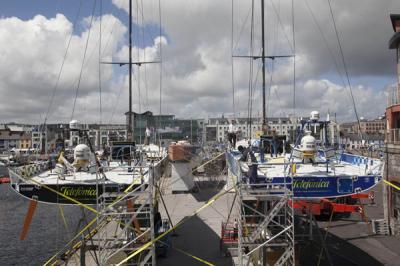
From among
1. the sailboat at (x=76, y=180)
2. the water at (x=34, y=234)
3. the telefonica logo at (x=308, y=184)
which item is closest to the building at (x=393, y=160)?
the telefonica logo at (x=308, y=184)

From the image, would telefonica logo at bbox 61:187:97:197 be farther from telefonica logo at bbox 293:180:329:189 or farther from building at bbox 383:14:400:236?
building at bbox 383:14:400:236

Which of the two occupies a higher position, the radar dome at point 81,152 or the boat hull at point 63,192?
the radar dome at point 81,152

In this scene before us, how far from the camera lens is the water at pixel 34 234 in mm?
24672

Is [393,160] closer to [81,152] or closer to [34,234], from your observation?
[81,152]

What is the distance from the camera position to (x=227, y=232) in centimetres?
2117

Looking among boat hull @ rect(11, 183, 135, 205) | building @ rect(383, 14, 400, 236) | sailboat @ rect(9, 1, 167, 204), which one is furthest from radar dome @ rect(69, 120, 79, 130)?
building @ rect(383, 14, 400, 236)

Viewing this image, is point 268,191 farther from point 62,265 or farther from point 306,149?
point 62,265

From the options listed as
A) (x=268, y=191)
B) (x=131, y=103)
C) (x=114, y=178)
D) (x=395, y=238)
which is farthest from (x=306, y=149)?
(x=131, y=103)

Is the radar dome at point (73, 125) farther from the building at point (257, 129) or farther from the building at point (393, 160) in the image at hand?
the building at point (393, 160)

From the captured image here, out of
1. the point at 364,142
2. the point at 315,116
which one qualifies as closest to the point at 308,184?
the point at 315,116

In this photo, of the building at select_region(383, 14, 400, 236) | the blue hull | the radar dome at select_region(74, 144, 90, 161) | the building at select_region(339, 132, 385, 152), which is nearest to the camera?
the blue hull

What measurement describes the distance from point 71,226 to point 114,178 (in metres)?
18.3

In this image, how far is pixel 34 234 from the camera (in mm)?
29938

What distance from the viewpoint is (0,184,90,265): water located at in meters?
24.7
